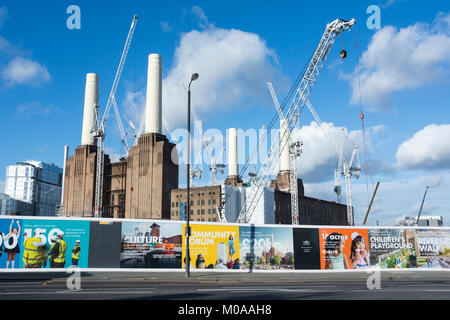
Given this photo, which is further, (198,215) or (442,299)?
(198,215)

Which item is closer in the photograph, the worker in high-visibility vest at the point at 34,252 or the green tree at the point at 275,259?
the worker in high-visibility vest at the point at 34,252

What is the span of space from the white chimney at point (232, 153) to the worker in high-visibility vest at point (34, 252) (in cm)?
13839

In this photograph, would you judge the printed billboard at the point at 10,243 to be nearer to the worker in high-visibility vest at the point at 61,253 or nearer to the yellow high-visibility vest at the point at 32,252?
the yellow high-visibility vest at the point at 32,252

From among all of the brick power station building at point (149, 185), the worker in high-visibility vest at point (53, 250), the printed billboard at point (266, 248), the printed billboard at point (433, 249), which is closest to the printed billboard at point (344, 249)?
the printed billboard at point (266, 248)

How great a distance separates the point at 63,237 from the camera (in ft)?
98.5

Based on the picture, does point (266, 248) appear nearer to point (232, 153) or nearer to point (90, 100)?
point (90, 100)

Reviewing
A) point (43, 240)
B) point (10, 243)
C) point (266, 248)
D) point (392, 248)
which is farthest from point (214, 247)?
point (392, 248)

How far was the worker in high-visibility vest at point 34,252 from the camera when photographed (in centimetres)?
2933

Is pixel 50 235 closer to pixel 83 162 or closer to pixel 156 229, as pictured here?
pixel 156 229

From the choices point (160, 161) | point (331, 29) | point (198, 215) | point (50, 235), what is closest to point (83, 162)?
point (160, 161)

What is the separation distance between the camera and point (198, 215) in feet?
472

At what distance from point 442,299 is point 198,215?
13179cm

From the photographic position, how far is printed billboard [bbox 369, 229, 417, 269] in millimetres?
34938

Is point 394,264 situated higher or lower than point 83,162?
lower
